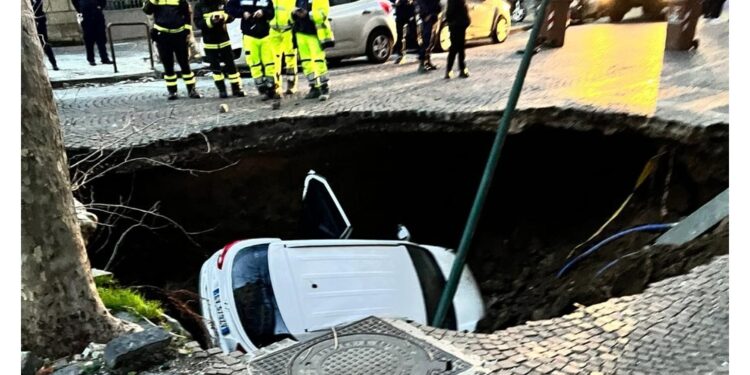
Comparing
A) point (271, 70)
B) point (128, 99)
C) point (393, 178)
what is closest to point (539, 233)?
point (393, 178)

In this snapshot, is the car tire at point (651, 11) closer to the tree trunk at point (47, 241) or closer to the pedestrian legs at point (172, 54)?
the pedestrian legs at point (172, 54)

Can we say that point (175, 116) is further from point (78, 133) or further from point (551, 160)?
point (551, 160)

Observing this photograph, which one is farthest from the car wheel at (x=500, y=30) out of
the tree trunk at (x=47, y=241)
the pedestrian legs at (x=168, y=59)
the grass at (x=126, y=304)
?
the tree trunk at (x=47, y=241)

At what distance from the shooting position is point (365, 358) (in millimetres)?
3230

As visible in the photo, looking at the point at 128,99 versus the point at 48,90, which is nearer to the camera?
the point at 48,90

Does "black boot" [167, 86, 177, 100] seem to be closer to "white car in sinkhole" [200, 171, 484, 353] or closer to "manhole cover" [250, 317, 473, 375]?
"white car in sinkhole" [200, 171, 484, 353]

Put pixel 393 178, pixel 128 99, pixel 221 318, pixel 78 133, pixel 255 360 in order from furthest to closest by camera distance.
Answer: pixel 128 99 → pixel 393 178 → pixel 78 133 → pixel 221 318 → pixel 255 360

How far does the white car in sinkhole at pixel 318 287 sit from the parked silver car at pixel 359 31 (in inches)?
243

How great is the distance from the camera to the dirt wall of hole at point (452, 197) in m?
6.07

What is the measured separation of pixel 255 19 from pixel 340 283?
472 centimetres

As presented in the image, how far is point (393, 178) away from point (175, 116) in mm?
3073

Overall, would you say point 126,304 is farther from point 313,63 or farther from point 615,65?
point 615,65

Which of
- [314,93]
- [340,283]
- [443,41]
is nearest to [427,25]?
[443,41]

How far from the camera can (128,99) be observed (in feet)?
29.9
